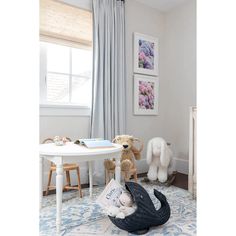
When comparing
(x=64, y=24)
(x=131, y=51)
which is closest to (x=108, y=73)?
(x=131, y=51)

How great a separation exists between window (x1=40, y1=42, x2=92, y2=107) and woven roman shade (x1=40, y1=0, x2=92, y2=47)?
0.11 m

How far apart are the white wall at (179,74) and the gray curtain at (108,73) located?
955 millimetres

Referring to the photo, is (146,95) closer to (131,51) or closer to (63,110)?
(131,51)

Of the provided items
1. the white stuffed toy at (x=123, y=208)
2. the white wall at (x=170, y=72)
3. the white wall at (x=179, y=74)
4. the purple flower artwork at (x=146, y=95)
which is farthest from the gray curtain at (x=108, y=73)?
the white stuffed toy at (x=123, y=208)

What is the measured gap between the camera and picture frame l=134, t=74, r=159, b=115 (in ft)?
11.4

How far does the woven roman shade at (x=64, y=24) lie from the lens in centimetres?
265

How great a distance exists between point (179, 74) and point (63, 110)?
75.6 inches

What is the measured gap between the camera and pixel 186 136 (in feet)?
11.6

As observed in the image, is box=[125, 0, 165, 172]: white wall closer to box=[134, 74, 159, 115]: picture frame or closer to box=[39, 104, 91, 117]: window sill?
box=[134, 74, 159, 115]: picture frame

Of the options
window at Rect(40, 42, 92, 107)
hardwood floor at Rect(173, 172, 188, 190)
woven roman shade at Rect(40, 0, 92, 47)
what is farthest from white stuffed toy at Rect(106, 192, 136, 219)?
woven roman shade at Rect(40, 0, 92, 47)

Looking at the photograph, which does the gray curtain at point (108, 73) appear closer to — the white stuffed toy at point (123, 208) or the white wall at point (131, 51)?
the white wall at point (131, 51)
